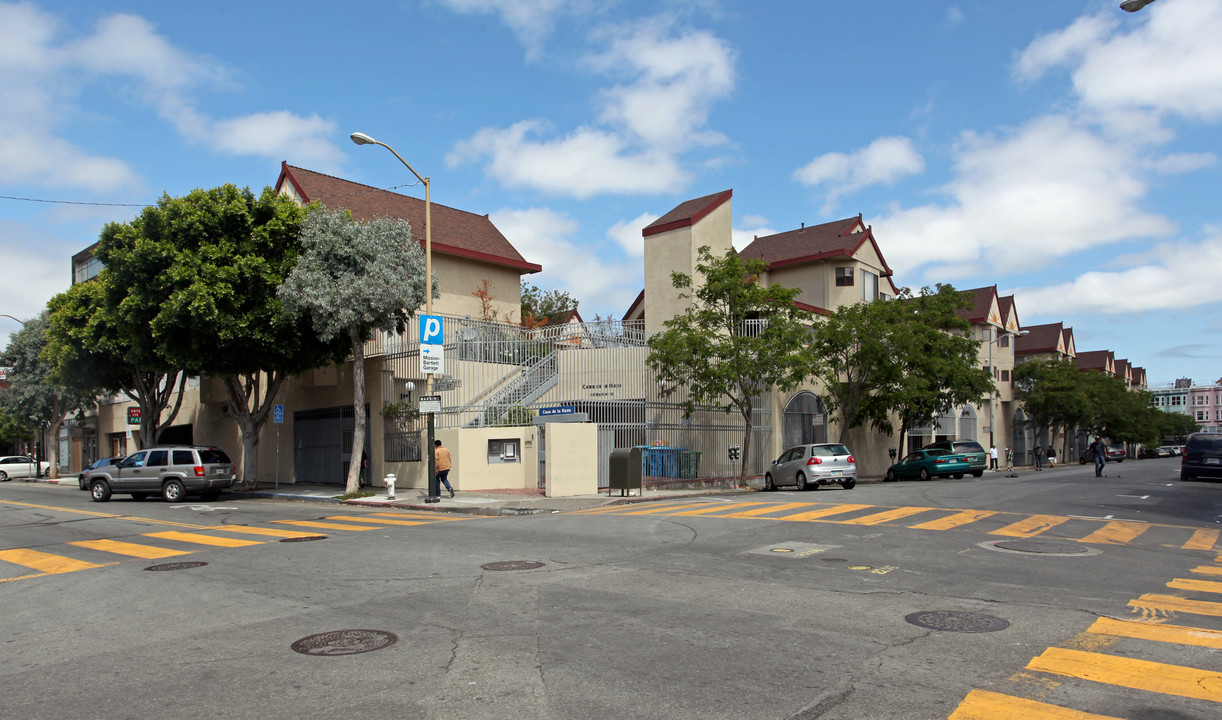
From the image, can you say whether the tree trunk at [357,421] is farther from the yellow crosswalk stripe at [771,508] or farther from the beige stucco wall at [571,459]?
the yellow crosswalk stripe at [771,508]

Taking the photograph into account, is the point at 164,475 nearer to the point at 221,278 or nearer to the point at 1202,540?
the point at 221,278

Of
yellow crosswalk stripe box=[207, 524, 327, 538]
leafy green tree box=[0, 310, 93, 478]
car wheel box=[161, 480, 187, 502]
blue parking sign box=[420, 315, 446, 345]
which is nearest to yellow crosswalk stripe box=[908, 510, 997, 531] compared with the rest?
yellow crosswalk stripe box=[207, 524, 327, 538]

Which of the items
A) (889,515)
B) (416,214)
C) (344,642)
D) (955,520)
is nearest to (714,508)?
(889,515)

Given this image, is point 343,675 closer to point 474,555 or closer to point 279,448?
point 474,555

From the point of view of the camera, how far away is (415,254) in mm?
24922

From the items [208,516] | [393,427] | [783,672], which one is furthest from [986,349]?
[783,672]

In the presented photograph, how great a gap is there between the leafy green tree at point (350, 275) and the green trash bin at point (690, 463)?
33.7 feet

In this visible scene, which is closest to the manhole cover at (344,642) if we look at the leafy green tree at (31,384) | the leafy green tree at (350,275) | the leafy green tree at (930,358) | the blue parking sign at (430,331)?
the blue parking sign at (430,331)

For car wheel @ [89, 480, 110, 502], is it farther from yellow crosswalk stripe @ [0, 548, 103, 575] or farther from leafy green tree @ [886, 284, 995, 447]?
leafy green tree @ [886, 284, 995, 447]

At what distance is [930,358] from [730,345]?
1339 cm

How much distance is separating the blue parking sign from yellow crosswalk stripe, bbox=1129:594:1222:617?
57.6ft

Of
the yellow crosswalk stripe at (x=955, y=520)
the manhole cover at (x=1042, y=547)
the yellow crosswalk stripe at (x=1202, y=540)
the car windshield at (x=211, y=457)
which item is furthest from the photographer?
the car windshield at (x=211, y=457)

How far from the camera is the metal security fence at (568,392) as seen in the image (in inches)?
1042

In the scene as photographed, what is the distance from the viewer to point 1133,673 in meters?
5.61
